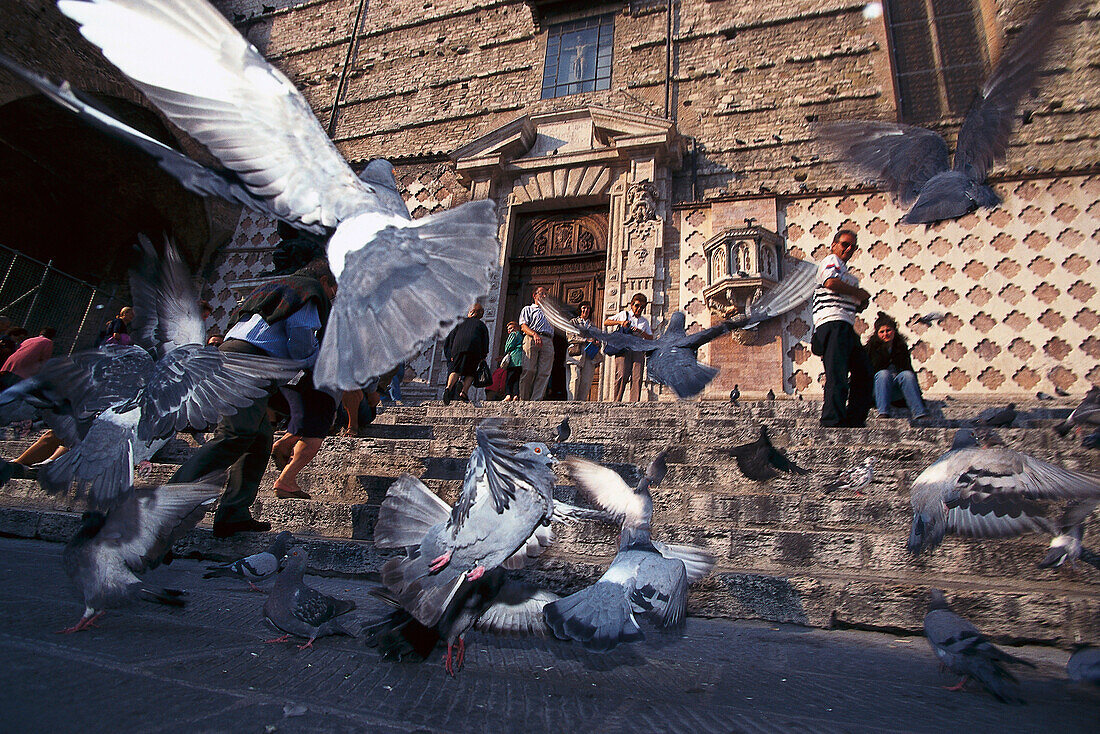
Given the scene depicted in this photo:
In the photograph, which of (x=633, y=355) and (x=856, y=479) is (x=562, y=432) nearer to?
(x=856, y=479)

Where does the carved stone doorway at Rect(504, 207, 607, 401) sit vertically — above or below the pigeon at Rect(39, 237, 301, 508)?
above

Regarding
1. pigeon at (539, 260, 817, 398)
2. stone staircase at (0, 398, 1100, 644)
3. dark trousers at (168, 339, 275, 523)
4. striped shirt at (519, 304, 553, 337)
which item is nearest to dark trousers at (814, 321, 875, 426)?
stone staircase at (0, 398, 1100, 644)

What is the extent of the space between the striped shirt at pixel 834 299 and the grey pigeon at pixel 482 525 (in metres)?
3.51

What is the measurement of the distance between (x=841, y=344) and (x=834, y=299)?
1.30 ft

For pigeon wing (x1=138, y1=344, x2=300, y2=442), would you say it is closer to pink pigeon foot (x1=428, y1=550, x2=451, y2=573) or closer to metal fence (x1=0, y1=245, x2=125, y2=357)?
pink pigeon foot (x1=428, y1=550, x2=451, y2=573)

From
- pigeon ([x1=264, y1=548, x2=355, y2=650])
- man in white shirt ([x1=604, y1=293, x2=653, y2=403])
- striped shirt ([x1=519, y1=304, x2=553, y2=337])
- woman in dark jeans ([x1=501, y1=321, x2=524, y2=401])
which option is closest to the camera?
pigeon ([x1=264, y1=548, x2=355, y2=650])

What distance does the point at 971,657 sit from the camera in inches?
62.7

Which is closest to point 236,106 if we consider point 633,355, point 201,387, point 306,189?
point 306,189

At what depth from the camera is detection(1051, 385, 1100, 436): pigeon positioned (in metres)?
3.27

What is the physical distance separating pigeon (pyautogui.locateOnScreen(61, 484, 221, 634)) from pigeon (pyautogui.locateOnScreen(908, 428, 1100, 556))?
2961mm

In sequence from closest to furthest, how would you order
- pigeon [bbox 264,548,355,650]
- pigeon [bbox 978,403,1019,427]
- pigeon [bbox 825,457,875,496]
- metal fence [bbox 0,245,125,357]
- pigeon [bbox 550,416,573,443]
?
1. pigeon [bbox 264,548,355,650]
2. pigeon [bbox 825,457,875,496]
3. pigeon [bbox 978,403,1019,427]
4. pigeon [bbox 550,416,573,443]
5. metal fence [bbox 0,245,125,357]

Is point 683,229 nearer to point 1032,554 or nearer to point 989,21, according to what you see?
point 989,21

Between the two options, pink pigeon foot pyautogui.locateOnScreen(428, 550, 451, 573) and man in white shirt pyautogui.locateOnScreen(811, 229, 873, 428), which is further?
man in white shirt pyautogui.locateOnScreen(811, 229, 873, 428)

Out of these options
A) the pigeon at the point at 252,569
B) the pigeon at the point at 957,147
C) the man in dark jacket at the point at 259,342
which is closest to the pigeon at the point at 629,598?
the pigeon at the point at 252,569
